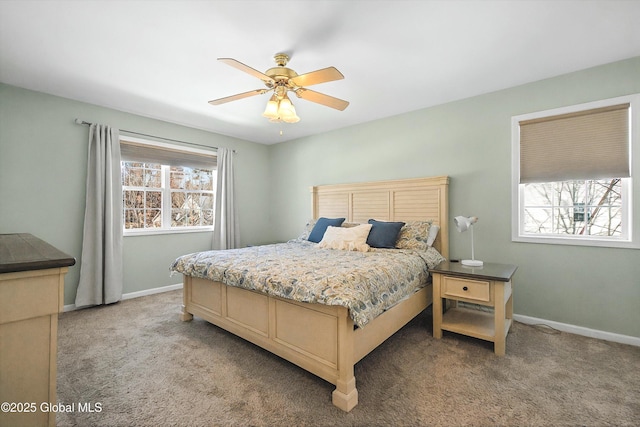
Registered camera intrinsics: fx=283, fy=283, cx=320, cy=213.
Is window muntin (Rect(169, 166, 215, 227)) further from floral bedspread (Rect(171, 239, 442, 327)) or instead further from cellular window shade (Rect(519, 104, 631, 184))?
cellular window shade (Rect(519, 104, 631, 184))

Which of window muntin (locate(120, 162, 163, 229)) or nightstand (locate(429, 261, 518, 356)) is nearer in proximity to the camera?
nightstand (locate(429, 261, 518, 356))

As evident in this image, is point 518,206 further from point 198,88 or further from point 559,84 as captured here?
point 198,88

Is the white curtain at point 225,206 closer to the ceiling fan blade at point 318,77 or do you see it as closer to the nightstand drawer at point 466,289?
the ceiling fan blade at point 318,77

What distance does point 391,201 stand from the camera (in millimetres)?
3736

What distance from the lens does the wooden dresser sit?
86 cm

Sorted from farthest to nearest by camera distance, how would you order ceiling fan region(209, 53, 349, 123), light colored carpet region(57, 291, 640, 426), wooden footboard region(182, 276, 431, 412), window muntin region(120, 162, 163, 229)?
window muntin region(120, 162, 163, 229) < ceiling fan region(209, 53, 349, 123) < wooden footboard region(182, 276, 431, 412) < light colored carpet region(57, 291, 640, 426)

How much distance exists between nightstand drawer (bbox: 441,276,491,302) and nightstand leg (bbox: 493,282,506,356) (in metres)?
0.07

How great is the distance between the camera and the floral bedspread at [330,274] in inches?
70.3

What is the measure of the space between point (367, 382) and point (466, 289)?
1178mm

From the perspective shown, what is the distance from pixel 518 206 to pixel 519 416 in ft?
6.78

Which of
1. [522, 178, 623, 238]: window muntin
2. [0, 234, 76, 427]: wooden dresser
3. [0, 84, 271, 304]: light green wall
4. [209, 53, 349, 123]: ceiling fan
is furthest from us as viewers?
[0, 84, 271, 304]: light green wall

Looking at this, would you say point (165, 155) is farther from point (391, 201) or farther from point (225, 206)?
point (391, 201)

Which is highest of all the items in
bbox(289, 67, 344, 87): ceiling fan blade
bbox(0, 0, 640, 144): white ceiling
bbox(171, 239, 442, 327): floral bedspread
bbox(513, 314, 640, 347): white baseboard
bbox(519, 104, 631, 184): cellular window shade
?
bbox(0, 0, 640, 144): white ceiling

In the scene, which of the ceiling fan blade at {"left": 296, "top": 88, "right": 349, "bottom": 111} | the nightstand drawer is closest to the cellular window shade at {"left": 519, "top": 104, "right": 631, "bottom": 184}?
the nightstand drawer
